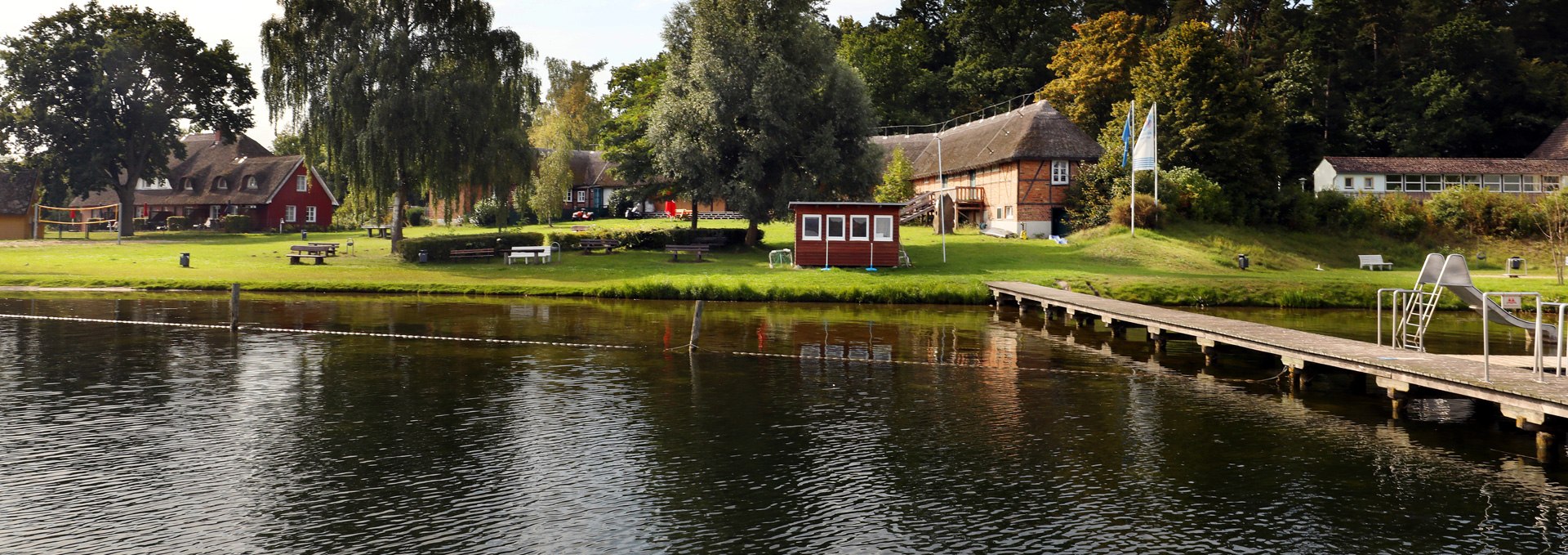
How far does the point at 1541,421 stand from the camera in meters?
15.7

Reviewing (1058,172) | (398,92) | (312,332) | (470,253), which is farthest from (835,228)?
(312,332)

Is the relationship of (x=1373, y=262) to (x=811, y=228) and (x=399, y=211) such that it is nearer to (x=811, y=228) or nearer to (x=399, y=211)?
(x=811, y=228)

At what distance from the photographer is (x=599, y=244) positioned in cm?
5216

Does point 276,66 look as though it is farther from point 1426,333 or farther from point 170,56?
point 1426,333

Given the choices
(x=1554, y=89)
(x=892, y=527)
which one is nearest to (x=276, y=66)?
(x=892, y=527)

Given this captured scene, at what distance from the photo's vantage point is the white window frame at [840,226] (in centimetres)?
4553

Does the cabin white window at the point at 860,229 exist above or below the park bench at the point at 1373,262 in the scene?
above

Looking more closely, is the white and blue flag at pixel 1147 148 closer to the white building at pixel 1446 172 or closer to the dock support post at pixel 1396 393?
the white building at pixel 1446 172

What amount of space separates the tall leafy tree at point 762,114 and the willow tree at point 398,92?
293 inches

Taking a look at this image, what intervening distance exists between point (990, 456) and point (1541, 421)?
754 centimetres

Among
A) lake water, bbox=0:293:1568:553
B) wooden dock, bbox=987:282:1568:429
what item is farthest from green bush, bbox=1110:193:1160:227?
lake water, bbox=0:293:1568:553

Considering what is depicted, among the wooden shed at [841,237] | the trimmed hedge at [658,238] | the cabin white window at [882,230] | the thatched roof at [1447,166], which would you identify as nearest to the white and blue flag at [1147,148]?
the cabin white window at [882,230]

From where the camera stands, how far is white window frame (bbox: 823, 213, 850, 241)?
Result: 4553 cm

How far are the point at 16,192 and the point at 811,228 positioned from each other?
177 ft
